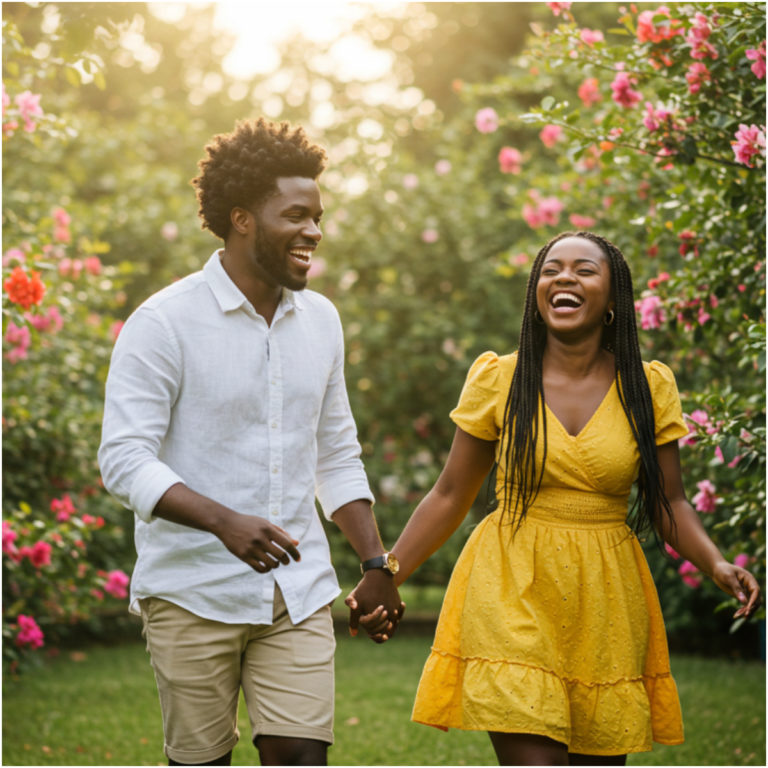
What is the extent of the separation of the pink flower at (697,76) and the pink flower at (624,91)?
20.5 inches

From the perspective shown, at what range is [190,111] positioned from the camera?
20562 millimetres

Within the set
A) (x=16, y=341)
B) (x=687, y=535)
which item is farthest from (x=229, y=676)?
(x=16, y=341)

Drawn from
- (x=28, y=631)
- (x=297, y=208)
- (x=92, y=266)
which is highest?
(x=92, y=266)

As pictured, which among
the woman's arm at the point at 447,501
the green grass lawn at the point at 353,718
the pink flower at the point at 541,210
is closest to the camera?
the woman's arm at the point at 447,501

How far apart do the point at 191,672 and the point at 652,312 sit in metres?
2.77

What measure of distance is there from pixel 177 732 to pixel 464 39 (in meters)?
16.8

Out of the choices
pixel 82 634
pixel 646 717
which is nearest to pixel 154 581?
pixel 646 717

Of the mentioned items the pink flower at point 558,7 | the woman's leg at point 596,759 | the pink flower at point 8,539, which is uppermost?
the pink flower at point 558,7

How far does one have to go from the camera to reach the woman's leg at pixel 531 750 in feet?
9.98

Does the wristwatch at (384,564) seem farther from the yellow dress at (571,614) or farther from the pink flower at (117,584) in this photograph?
the pink flower at (117,584)

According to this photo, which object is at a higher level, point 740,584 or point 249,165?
point 249,165

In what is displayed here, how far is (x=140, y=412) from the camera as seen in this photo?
9.66ft

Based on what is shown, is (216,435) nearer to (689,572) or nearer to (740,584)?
(740,584)

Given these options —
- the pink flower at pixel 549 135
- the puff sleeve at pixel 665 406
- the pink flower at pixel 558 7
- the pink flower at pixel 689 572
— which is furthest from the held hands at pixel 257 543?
the pink flower at pixel 549 135
